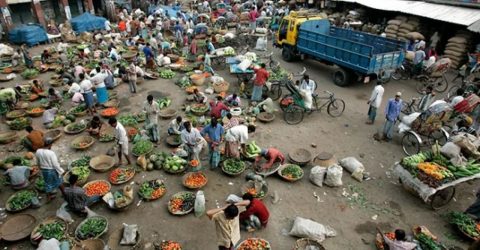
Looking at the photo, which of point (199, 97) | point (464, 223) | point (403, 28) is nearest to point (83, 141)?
point (199, 97)

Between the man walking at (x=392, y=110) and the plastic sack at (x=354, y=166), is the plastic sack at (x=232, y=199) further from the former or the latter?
the man walking at (x=392, y=110)

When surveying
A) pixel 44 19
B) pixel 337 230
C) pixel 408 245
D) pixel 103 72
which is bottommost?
pixel 337 230

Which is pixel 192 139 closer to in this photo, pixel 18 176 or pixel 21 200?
pixel 21 200

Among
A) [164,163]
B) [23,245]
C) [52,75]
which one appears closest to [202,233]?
[164,163]

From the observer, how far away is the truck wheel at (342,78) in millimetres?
13961

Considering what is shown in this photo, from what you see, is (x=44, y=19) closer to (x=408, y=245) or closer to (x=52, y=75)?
(x=52, y=75)

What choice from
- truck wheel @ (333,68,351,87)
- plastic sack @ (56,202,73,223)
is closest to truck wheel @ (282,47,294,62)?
truck wheel @ (333,68,351,87)

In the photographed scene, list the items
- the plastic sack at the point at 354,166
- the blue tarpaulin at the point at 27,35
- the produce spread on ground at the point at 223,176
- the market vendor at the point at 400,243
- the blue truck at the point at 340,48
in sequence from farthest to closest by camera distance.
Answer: the blue tarpaulin at the point at 27,35, the blue truck at the point at 340,48, the plastic sack at the point at 354,166, the produce spread on ground at the point at 223,176, the market vendor at the point at 400,243

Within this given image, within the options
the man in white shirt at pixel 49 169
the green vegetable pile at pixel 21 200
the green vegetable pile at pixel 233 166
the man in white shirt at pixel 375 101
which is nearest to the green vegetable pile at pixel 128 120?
the man in white shirt at pixel 49 169

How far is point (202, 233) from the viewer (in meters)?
6.89

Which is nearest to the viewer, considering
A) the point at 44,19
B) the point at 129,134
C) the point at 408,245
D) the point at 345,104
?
the point at 408,245

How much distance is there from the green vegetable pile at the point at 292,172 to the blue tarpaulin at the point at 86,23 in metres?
19.8

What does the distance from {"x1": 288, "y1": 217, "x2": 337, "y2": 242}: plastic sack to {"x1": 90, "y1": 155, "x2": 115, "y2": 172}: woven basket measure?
5589mm

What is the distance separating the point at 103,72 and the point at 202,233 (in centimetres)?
952
